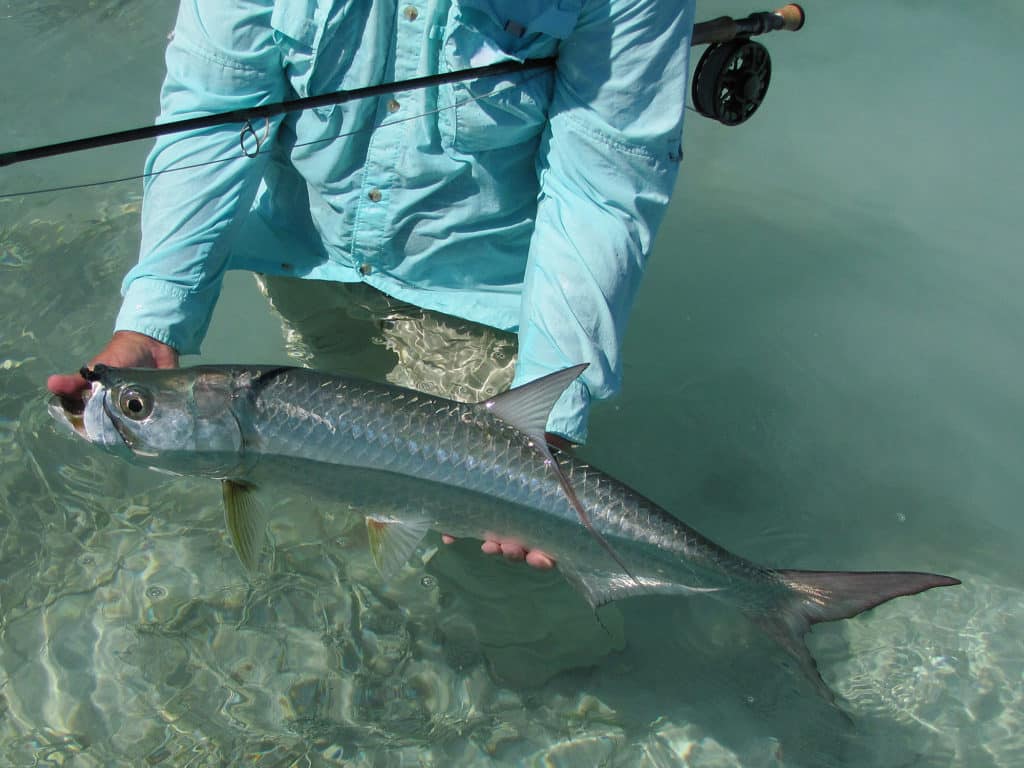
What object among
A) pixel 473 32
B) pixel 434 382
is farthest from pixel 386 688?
pixel 473 32

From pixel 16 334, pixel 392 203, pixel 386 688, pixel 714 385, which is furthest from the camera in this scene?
pixel 714 385

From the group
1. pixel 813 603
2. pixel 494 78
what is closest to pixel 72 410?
pixel 494 78

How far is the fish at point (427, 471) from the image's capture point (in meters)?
1.67

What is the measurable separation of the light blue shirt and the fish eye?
474 mm

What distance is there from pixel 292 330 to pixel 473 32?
124 centimetres

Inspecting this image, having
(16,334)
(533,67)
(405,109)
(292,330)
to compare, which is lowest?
(16,334)

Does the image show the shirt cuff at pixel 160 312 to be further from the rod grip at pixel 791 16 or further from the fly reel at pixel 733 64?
the rod grip at pixel 791 16

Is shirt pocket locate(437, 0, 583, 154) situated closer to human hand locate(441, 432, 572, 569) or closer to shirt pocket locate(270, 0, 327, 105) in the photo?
shirt pocket locate(270, 0, 327, 105)

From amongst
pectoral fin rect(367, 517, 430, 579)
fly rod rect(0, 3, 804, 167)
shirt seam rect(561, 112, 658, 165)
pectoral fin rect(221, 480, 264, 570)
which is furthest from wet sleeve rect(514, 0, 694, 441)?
pectoral fin rect(221, 480, 264, 570)

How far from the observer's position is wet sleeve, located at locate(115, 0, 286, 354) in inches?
81.8

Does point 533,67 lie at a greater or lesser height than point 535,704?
greater

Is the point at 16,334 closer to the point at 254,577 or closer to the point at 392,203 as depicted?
the point at 254,577

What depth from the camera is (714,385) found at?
3475 millimetres

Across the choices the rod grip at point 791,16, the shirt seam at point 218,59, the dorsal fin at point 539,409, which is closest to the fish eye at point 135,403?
the dorsal fin at point 539,409
